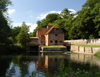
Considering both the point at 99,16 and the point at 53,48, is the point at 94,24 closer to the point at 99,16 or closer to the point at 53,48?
the point at 99,16

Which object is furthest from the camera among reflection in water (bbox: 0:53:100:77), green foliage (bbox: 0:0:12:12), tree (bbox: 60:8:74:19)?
tree (bbox: 60:8:74:19)

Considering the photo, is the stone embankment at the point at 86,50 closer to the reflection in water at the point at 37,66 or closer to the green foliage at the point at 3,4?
the reflection in water at the point at 37,66

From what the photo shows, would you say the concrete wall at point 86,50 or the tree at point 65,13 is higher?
the tree at point 65,13

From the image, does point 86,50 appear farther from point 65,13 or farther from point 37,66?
point 65,13

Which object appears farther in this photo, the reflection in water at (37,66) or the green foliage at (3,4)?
the green foliage at (3,4)

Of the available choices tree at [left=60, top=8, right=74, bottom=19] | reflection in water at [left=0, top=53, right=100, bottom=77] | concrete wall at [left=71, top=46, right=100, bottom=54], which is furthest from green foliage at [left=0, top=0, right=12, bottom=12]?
tree at [left=60, top=8, right=74, bottom=19]

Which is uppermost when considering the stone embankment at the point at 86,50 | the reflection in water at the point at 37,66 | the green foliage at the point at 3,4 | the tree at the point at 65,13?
the tree at the point at 65,13

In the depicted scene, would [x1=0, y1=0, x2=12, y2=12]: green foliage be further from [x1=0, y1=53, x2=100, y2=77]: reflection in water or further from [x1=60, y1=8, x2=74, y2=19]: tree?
[x1=60, y1=8, x2=74, y2=19]: tree

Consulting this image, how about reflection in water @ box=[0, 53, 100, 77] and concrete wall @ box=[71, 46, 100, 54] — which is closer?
reflection in water @ box=[0, 53, 100, 77]

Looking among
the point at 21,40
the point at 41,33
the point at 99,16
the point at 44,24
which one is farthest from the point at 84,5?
the point at 44,24

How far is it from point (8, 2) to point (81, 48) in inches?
916

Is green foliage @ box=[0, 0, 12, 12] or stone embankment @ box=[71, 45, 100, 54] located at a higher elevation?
green foliage @ box=[0, 0, 12, 12]

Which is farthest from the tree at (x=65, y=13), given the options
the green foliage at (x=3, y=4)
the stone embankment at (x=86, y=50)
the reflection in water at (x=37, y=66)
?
the reflection in water at (x=37, y=66)

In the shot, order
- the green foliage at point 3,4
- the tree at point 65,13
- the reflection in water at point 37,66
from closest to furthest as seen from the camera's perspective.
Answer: the reflection in water at point 37,66, the green foliage at point 3,4, the tree at point 65,13
